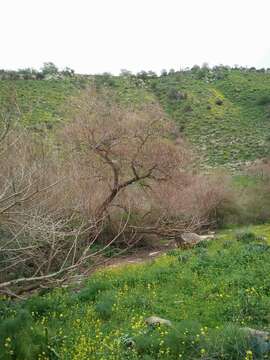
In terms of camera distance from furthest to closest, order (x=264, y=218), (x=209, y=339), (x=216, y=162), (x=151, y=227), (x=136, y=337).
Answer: (x=216, y=162) < (x=264, y=218) < (x=151, y=227) < (x=136, y=337) < (x=209, y=339)

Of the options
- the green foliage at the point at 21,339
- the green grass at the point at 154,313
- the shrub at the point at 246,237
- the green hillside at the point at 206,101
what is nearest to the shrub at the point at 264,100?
the green hillside at the point at 206,101

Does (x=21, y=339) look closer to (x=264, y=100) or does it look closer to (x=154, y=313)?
(x=154, y=313)

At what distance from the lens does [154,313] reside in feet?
27.4

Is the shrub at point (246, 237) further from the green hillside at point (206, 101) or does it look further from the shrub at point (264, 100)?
the shrub at point (264, 100)

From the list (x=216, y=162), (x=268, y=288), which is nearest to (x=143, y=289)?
(x=268, y=288)

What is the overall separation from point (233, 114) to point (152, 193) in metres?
26.8

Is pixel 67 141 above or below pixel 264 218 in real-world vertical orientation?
above

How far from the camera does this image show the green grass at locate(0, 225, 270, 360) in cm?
670

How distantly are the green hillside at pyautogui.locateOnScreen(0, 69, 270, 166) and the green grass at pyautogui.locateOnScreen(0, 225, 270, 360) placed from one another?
21.3 m

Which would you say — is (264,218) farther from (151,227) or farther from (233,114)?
(233,114)

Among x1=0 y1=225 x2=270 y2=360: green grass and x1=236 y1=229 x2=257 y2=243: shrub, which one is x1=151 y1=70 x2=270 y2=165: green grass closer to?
x1=236 y1=229 x2=257 y2=243: shrub

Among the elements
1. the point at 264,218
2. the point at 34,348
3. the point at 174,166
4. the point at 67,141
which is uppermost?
the point at 67,141

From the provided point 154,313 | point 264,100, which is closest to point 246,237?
point 154,313

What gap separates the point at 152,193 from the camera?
17.3 meters
